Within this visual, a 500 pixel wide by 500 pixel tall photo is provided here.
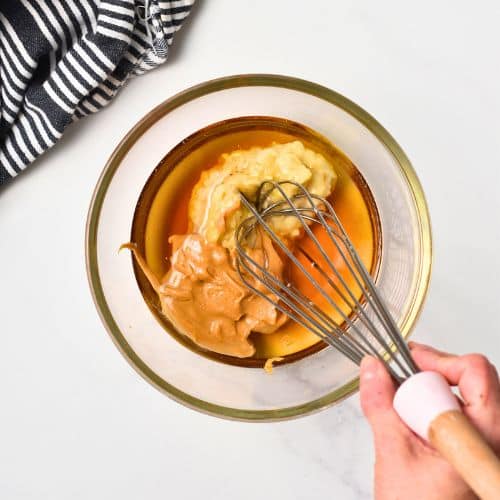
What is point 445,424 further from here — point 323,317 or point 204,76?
point 204,76

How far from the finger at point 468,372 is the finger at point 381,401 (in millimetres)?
74

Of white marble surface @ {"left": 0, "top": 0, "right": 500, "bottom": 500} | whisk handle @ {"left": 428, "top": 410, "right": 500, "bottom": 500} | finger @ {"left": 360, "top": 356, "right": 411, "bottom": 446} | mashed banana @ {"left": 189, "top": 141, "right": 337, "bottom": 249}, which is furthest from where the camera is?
white marble surface @ {"left": 0, "top": 0, "right": 500, "bottom": 500}

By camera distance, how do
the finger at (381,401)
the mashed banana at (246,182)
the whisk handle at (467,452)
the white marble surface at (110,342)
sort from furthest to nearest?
1. the white marble surface at (110,342)
2. the mashed banana at (246,182)
3. the finger at (381,401)
4. the whisk handle at (467,452)

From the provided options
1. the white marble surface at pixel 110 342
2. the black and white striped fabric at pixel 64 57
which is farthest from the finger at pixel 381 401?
the black and white striped fabric at pixel 64 57

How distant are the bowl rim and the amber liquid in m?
0.06

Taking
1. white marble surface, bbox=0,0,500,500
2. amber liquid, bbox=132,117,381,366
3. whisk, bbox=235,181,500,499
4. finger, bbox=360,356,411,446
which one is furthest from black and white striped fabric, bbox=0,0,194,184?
finger, bbox=360,356,411,446

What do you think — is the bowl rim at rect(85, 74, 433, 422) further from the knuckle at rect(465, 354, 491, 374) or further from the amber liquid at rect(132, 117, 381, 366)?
the knuckle at rect(465, 354, 491, 374)

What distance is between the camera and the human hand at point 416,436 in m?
0.63

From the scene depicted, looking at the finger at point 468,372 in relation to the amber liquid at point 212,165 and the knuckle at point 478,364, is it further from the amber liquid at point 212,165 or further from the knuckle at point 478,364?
the amber liquid at point 212,165

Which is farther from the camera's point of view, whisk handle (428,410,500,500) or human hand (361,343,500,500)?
human hand (361,343,500,500)

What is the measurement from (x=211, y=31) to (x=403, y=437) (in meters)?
0.61

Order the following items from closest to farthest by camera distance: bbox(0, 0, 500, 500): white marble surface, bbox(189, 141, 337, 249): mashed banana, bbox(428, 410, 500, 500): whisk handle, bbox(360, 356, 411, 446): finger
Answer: bbox(428, 410, 500, 500): whisk handle
bbox(360, 356, 411, 446): finger
bbox(189, 141, 337, 249): mashed banana
bbox(0, 0, 500, 500): white marble surface

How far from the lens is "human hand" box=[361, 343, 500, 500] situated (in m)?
0.63

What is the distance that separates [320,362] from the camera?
882 millimetres
